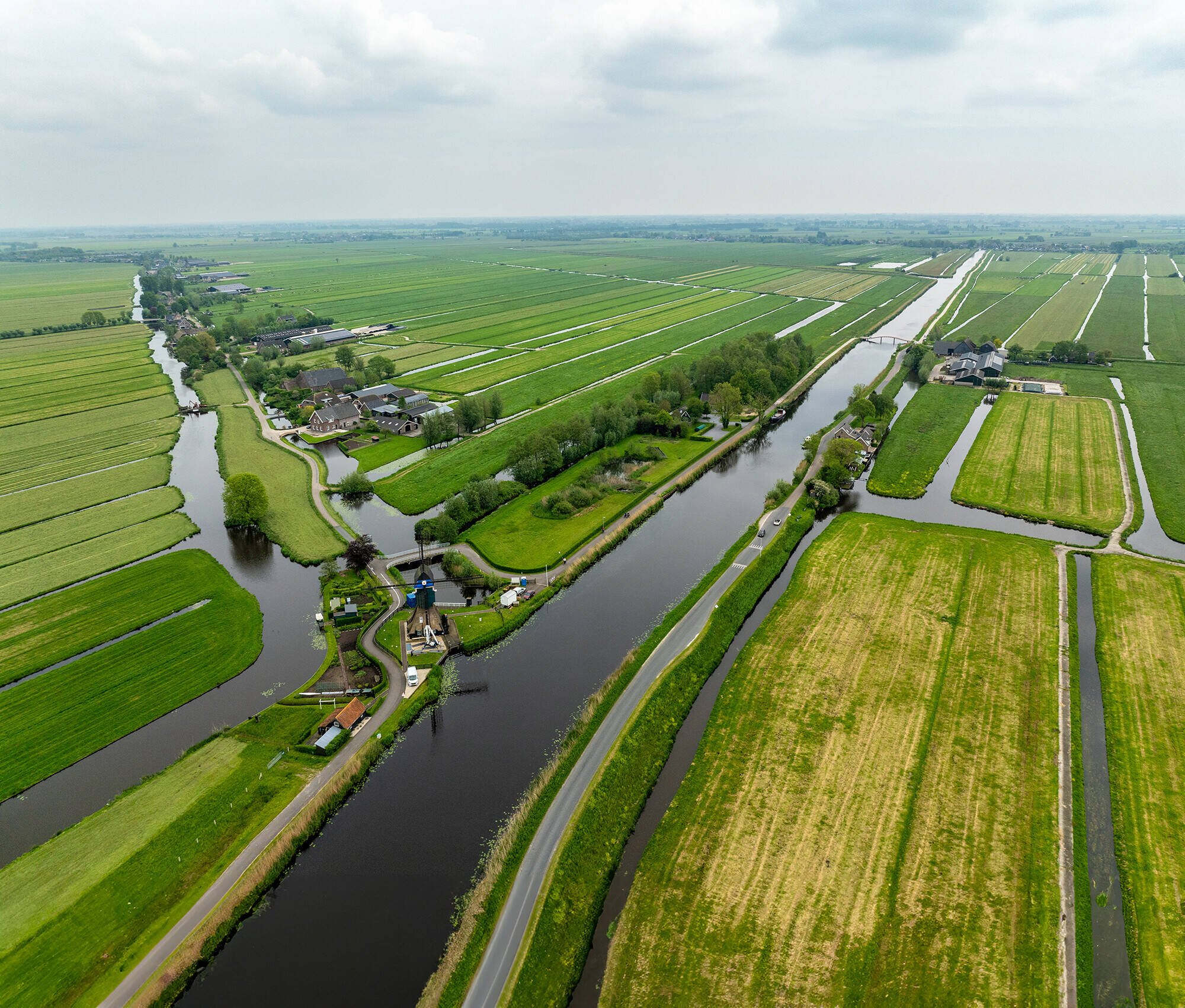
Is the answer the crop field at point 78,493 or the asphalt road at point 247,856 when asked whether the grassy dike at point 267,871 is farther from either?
the crop field at point 78,493

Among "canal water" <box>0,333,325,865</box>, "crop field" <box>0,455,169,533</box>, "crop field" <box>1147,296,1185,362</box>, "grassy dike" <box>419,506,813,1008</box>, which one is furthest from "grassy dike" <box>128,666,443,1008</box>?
"crop field" <box>1147,296,1185,362</box>

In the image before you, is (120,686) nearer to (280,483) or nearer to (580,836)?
(580,836)

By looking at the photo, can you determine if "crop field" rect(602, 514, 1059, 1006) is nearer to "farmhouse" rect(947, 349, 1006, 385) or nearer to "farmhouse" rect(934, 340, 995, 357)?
"farmhouse" rect(947, 349, 1006, 385)

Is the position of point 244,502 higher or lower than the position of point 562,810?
higher

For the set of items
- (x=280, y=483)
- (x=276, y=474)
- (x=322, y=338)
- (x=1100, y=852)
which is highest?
(x=322, y=338)

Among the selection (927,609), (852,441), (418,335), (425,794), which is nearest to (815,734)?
(927,609)

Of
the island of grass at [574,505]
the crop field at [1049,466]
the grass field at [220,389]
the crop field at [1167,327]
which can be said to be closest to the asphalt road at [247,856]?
the island of grass at [574,505]

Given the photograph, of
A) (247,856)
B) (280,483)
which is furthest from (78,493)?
(247,856)
